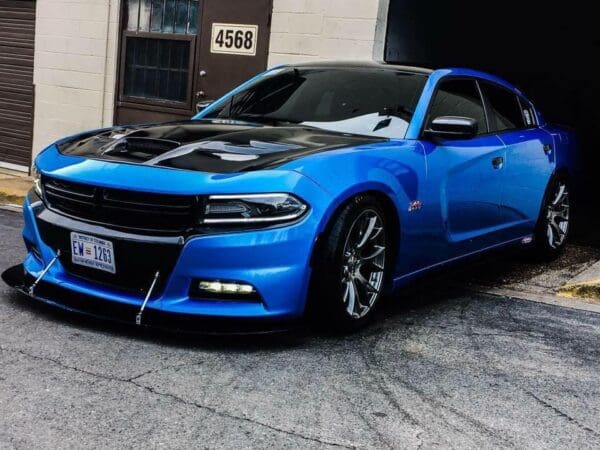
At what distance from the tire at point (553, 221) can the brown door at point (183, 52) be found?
394cm

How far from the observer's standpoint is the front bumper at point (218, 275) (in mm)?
4129

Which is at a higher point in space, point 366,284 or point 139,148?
point 139,148

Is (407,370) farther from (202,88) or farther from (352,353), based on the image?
(202,88)

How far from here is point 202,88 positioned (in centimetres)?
1040

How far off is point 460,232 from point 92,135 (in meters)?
2.29

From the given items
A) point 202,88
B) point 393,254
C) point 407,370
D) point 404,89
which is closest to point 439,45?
point 202,88

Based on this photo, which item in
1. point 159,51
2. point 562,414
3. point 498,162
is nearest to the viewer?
point 562,414

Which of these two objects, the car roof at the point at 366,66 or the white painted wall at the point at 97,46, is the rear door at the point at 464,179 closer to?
the car roof at the point at 366,66

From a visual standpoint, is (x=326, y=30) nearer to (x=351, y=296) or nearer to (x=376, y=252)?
(x=376, y=252)

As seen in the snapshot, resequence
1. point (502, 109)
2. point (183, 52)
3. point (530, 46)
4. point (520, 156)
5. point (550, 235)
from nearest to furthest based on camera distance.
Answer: point (520, 156) → point (502, 109) → point (550, 235) → point (183, 52) → point (530, 46)

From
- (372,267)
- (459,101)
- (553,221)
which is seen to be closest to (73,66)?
(553,221)

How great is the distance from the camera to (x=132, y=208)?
4246 millimetres

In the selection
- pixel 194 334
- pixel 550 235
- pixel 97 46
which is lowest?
pixel 194 334

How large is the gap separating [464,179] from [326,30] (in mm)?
4496
